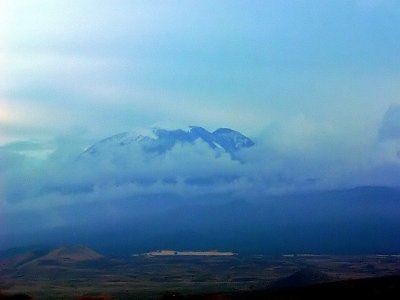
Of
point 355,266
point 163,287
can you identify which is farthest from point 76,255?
point 355,266

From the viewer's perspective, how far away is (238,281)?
63750 mm

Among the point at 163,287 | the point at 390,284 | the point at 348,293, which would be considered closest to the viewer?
the point at 348,293

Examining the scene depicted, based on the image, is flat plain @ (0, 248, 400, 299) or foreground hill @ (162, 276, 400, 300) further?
flat plain @ (0, 248, 400, 299)

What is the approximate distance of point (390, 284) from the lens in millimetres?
38844

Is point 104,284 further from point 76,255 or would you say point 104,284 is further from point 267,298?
point 267,298

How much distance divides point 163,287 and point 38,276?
18.8 metres

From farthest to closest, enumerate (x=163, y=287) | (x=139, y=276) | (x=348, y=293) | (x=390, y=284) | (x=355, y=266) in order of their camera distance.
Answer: (x=139, y=276)
(x=355, y=266)
(x=163, y=287)
(x=390, y=284)
(x=348, y=293)

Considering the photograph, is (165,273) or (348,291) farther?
(165,273)

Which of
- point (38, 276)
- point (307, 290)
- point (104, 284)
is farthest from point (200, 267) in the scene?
point (307, 290)

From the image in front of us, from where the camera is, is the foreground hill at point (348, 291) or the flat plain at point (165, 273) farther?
the flat plain at point (165, 273)

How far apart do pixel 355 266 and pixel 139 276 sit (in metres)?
20.7

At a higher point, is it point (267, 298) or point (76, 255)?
point (76, 255)

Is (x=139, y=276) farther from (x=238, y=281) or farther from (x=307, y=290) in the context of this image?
(x=307, y=290)

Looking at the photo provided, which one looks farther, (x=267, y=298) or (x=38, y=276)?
(x=38, y=276)
